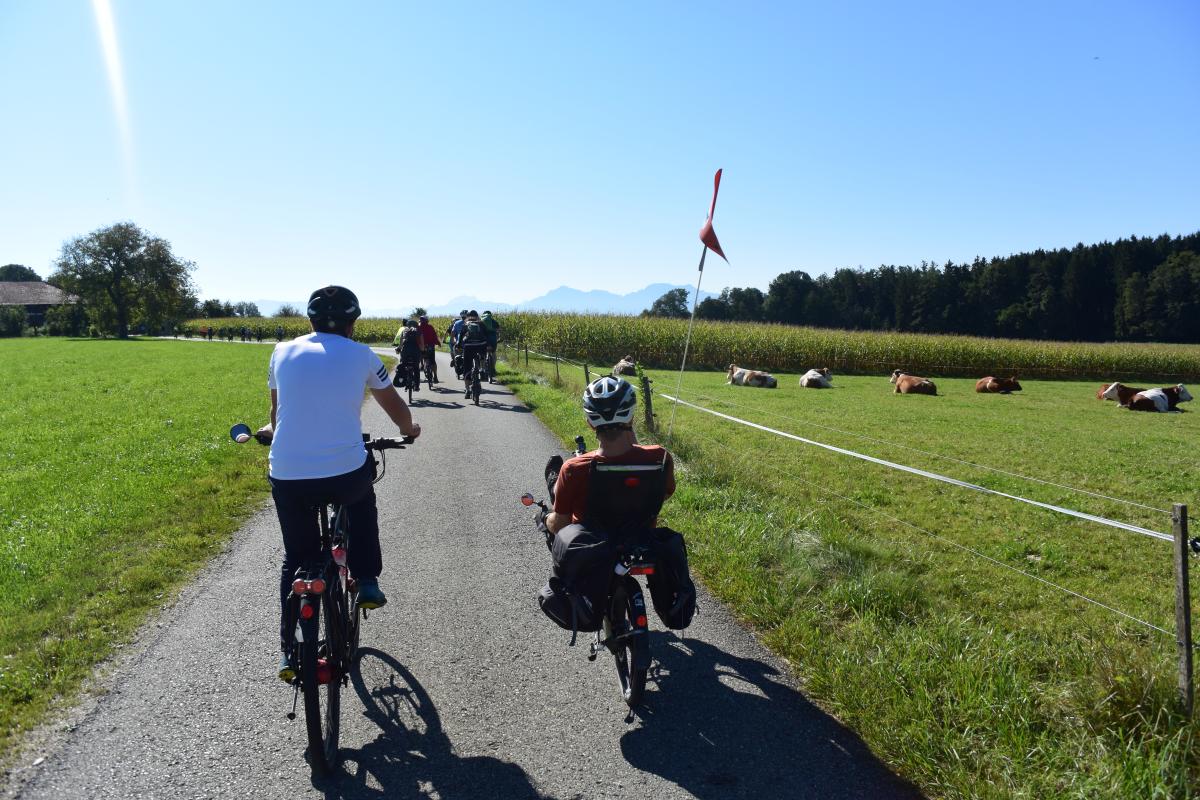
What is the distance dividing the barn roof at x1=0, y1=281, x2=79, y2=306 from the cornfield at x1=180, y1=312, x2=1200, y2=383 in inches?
3671

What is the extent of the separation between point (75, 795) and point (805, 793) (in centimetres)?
292

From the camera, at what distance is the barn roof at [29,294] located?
99.1 metres

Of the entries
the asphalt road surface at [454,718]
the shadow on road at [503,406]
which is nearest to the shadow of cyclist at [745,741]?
the asphalt road surface at [454,718]

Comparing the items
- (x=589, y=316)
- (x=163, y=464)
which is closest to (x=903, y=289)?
(x=589, y=316)

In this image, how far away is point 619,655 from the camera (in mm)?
3666

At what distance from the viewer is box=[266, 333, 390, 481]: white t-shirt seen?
3.16m

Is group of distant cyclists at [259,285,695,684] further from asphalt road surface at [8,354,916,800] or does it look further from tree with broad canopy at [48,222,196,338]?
tree with broad canopy at [48,222,196,338]

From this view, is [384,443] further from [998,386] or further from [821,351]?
[821,351]

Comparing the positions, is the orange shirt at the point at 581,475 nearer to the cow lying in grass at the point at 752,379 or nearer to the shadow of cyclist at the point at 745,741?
the shadow of cyclist at the point at 745,741

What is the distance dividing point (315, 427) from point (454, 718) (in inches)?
61.6

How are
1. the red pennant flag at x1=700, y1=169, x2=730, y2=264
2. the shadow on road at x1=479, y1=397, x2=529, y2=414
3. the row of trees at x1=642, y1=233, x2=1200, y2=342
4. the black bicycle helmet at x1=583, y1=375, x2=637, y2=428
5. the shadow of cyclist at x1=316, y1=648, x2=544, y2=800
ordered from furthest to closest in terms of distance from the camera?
1. the row of trees at x1=642, y1=233, x2=1200, y2=342
2. the shadow on road at x1=479, y1=397, x2=529, y2=414
3. the red pennant flag at x1=700, y1=169, x2=730, y2=264
4. the black bicycle helmet at x1=583, y1=375, x2=637, y2=428
5. the shadow of cyclist at x1=316, y1=648, x2=544, y2=800

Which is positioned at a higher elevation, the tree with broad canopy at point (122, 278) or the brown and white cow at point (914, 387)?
the tree with broad canopy at point (122, 278)

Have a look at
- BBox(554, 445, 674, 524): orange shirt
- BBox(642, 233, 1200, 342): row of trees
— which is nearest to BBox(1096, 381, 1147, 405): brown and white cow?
BBox(554, 445, 674, 524): orange shirt

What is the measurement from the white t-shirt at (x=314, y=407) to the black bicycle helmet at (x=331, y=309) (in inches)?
5.6
